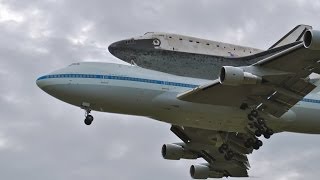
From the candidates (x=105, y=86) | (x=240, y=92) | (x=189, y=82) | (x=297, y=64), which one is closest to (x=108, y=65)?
(x=105, y=86)

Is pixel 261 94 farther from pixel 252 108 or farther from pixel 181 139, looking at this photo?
pixel 181 139

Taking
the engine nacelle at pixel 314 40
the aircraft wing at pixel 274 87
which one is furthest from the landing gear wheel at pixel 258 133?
the engine nacelle at pixel 314 40

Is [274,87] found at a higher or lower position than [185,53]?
Answer: lower

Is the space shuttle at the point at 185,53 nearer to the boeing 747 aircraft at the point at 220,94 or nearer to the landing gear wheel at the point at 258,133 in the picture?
the boeing 747 aircraft at the point at 220,94

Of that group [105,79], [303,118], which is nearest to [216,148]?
[303,118]

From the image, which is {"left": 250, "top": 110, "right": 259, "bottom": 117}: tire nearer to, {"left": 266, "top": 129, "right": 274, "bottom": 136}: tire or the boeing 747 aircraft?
the boeing 747 aircraft

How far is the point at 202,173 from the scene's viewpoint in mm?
54781

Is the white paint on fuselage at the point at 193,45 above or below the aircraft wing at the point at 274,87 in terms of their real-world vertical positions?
above

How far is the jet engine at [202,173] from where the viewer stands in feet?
180

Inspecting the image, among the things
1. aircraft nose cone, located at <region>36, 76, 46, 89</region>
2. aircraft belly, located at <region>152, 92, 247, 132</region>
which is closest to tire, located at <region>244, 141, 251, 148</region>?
aircraft belly, located at <region>152, 92, 247, 132</region>

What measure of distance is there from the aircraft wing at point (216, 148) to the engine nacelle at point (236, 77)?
984 centimetres

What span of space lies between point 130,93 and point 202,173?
42.8 feet

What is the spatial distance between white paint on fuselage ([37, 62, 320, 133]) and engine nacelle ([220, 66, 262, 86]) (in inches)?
152

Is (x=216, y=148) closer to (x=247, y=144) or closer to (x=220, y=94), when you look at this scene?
(x=247, y=144)
